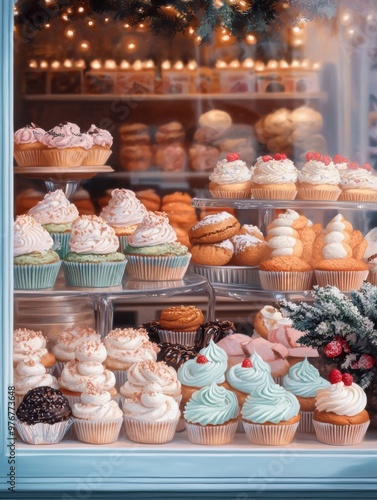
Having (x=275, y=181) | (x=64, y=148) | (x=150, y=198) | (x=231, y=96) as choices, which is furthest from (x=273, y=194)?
(x=231, y=96)

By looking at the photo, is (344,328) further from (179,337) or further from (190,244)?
(190,244)

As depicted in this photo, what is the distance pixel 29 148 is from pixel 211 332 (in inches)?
41.5

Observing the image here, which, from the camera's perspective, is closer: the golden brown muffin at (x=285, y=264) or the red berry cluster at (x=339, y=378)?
the red berry cluster at (x=339, y=378)

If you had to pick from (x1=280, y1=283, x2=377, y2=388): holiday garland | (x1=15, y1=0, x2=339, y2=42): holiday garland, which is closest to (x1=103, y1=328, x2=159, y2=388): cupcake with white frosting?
(x1=280, y1=283, x2=377, y2=388): holiday garland

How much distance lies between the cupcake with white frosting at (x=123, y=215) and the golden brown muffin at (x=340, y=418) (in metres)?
1.18

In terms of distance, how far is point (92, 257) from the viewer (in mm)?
3215

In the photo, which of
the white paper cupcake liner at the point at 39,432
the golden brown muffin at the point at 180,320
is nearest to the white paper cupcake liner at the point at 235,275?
the golden brown muffin at the point at 180,320

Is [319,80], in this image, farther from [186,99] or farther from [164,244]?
[164,244]

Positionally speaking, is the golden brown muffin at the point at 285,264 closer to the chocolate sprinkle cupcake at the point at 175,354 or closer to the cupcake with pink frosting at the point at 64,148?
the chocolate sprinkle cupcake at the point at 175,354

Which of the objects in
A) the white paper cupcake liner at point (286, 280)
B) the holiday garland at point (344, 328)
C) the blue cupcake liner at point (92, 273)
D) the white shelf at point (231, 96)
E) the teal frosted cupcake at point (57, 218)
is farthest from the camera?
the white shelf at point (231, 96)

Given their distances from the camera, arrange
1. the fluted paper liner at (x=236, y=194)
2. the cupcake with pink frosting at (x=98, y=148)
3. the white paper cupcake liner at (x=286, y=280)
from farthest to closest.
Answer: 1. the fluted paper liner at (x=236, y=194)
2. the cupcake with pink frosting at (x=98, y=148)
3. the white paper cupcake liner at (x=286, y=280)

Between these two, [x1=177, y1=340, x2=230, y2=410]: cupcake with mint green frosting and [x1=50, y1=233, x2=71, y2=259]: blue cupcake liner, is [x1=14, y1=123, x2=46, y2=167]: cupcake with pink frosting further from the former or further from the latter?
[x1=177, y1=340, x2=230, y2=410]: cupcake with mint green frosting

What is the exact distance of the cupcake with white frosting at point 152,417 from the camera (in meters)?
2.68

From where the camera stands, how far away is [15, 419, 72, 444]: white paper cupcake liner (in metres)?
2.65
